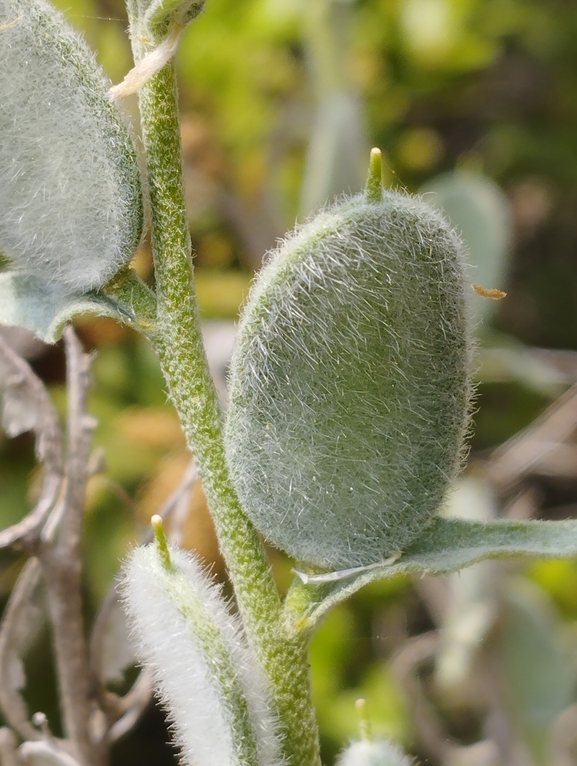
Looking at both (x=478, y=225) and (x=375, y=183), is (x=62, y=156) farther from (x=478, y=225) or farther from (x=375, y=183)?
(x=478, y=225)

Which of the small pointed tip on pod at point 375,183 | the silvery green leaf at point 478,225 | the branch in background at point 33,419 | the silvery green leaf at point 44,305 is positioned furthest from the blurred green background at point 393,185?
the small pointed tip on pod at point 375,183

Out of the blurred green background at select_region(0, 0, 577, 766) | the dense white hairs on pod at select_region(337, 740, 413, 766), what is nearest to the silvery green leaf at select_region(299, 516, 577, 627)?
the dense white hairs on pod at select_region(337, 740, 413, 766)

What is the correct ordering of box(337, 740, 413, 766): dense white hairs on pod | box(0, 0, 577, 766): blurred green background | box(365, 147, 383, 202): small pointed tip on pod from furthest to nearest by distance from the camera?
box(0, 0, 577, 766): blurred green background
box(337, 740, 413, 766): dense white hairs on pod
box(365, 147, 383, 202): small pointed tip on pod

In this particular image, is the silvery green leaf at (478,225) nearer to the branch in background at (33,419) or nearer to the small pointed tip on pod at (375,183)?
the branch in background at (33,419)

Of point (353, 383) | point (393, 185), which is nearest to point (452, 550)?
point (353, 383)

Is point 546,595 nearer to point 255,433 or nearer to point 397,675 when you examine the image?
point 397,675

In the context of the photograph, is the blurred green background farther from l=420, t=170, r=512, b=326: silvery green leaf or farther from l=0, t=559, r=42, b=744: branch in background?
l=0, t=559, r=42, b=744: branch in background
